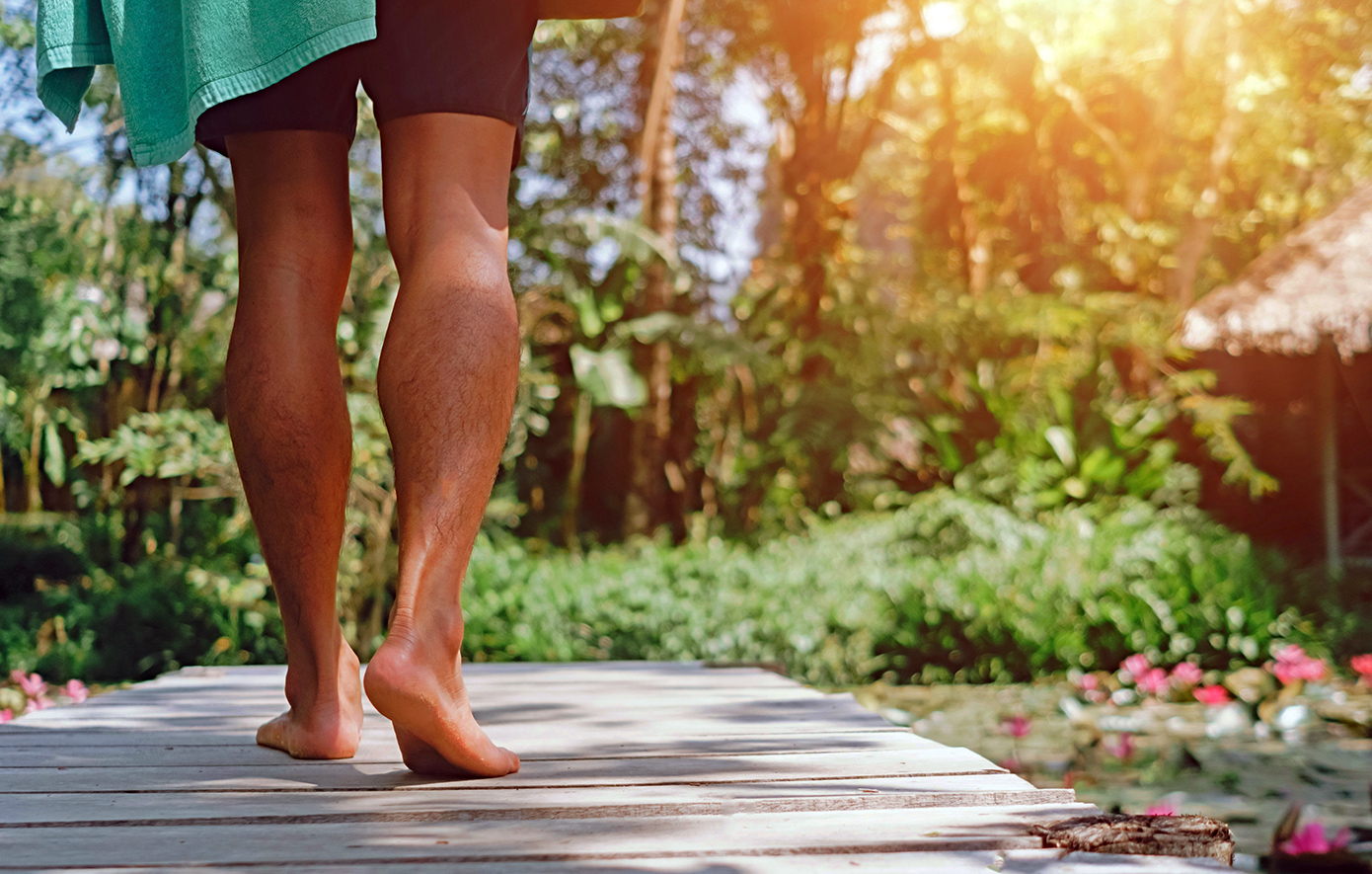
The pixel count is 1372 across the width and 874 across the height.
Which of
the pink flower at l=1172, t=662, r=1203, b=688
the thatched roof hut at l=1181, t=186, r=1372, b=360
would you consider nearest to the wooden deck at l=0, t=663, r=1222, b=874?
the pink flower at l=1172, t=662, r=1203, b=688

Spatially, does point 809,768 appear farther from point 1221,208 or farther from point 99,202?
point 1221,208

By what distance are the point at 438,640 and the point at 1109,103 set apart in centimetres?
1105

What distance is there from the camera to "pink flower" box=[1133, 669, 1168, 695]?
4.19 meters

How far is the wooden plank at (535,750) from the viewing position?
4.47ft

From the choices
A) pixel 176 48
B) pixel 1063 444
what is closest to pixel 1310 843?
pixel 176 48

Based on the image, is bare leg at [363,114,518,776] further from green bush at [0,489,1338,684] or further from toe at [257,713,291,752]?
green bush at [0,489,1338,684]

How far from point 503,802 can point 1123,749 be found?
2891 mm

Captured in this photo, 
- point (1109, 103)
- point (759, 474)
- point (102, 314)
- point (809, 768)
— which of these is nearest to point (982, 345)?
point (759, 474)

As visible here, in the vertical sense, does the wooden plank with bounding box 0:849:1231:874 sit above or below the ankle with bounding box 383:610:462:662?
below

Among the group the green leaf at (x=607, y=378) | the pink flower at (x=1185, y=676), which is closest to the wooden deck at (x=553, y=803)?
the pink flower at (x=1185, y=676)

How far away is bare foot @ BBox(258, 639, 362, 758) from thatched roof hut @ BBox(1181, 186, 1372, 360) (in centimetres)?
707

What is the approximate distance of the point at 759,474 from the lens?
8.34 metres

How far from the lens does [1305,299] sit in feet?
23.3

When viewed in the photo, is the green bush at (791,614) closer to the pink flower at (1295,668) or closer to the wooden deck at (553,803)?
the pink flower at (1295,668)
